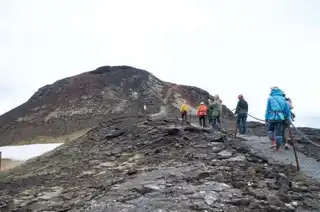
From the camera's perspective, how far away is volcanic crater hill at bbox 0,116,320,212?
9492 millimetres

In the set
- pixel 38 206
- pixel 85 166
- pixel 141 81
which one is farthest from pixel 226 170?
pixel 141 81

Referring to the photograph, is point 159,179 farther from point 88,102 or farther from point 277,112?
point 88,102

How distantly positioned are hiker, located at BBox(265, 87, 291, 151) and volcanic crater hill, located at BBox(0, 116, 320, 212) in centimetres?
113

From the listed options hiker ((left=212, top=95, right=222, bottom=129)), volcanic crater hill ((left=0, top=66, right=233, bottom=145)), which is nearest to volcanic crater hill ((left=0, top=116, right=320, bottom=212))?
hiker ((left=212, top=95, right=222, bottom=129))

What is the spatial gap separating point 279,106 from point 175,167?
383cm

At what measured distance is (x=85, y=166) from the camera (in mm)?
15805

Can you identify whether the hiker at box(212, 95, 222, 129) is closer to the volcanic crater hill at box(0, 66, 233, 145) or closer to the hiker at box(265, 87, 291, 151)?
the hiker at box(265, 87, 291, 151)

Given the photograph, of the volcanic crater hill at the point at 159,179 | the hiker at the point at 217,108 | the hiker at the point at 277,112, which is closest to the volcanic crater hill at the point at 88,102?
the hiker at the point at 217,108

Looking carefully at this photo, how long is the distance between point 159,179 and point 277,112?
4.69 metres

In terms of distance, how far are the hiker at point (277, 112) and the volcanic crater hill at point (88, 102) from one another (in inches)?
1054

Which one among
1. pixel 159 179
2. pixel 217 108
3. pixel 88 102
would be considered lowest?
pixel 159 179

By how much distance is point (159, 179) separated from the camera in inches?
436

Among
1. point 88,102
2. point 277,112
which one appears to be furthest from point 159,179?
point 88,102

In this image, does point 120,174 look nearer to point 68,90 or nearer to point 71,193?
point 71,193
